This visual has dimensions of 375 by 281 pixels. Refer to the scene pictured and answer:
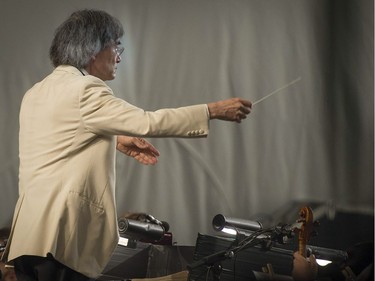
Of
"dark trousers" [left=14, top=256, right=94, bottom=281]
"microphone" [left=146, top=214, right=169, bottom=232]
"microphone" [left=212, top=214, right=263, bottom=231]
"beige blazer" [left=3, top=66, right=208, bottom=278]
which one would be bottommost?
"dark trousers" [left=14, top=256, right=94, bottom=281]

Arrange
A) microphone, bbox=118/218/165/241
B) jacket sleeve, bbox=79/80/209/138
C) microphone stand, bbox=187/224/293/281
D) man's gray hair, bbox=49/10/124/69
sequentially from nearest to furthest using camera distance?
jacket sleeve, bbox=79/80/209/138 < man's gray hair, bbox=49/10/124/69 < microphone stand, bbox=187/224/293/281 < microphone, bbox=118/218/165/241

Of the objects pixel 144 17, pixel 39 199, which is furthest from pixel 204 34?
pixel 39 199

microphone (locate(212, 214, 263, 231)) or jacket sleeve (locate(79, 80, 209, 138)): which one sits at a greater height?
jacket sleeve (locate(79, 80, 209, 138))

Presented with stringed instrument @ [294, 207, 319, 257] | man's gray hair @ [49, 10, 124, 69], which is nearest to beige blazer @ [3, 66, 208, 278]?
man's gray hair @ [49, 10, 124, 69]

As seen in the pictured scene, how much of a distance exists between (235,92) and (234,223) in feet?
1.65

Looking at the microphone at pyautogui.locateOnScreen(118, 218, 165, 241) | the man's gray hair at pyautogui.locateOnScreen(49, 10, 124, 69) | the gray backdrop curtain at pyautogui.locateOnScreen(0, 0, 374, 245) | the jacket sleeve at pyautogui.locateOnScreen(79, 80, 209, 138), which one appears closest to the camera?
the jacket sleeve at pyautogui.locateOnScreen(79, 80, 209, 138)

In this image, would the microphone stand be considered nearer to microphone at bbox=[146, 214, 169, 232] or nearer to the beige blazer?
microphone at bbox=[146, 214, 169, 232]

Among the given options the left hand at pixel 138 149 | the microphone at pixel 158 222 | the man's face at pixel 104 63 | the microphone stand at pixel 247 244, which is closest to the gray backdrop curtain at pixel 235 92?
the microphone at pixel 158 222

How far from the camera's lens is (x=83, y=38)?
156cm

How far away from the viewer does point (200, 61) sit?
2297mm

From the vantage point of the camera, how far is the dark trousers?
1.37m

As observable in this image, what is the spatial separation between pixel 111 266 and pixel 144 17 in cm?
103

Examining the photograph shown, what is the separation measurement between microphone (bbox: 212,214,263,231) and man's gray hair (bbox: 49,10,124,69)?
85 centimetres

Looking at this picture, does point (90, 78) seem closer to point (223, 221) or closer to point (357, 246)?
point (223, 221)
